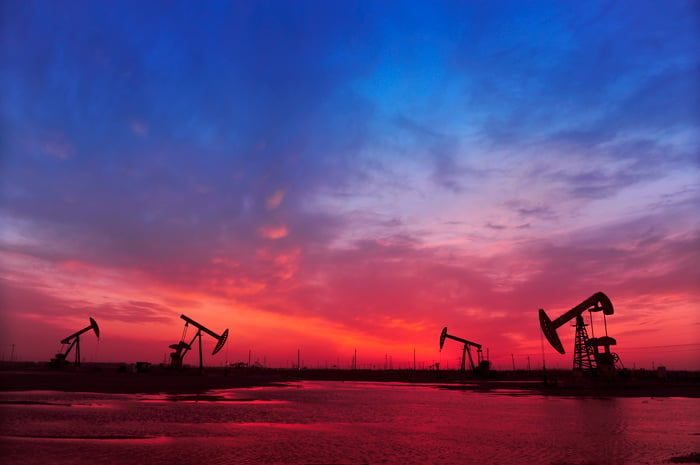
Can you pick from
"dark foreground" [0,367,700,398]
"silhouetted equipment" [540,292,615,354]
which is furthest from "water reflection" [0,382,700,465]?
"silhouetted equipment" [540,292,615,354]

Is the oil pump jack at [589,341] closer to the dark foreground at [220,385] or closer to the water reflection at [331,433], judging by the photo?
the dark foreground at [220,385]

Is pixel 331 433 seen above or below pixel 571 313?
below

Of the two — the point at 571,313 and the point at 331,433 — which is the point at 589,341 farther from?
the point at 331,433

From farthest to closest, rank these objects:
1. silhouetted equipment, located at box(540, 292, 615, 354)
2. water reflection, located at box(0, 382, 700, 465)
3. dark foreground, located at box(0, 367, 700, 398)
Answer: silhouetted equipment, located at box(540, 292, 615, 354) < dark foreground, located at box(0, 367, 700, 398) < water reflection, located at box(0, 382, 700, 465)

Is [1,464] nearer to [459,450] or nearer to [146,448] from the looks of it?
[146,448]

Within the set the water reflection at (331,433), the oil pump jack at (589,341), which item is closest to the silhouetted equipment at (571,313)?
the oil pump jack at (589,341)

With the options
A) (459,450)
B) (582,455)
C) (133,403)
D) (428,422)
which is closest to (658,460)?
(582,455)

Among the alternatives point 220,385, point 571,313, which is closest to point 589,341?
point 571,313

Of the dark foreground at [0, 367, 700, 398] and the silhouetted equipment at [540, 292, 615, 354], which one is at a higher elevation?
the silhouetted equipment at [540, 292, 615, 354]

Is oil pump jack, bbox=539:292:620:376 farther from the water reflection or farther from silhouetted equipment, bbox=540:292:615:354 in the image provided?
the water reflection

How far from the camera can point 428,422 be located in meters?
23.8

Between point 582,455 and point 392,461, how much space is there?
6542mm

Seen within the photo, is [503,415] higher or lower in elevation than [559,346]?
lower

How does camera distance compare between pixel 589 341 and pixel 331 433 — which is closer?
pixel 331 433
